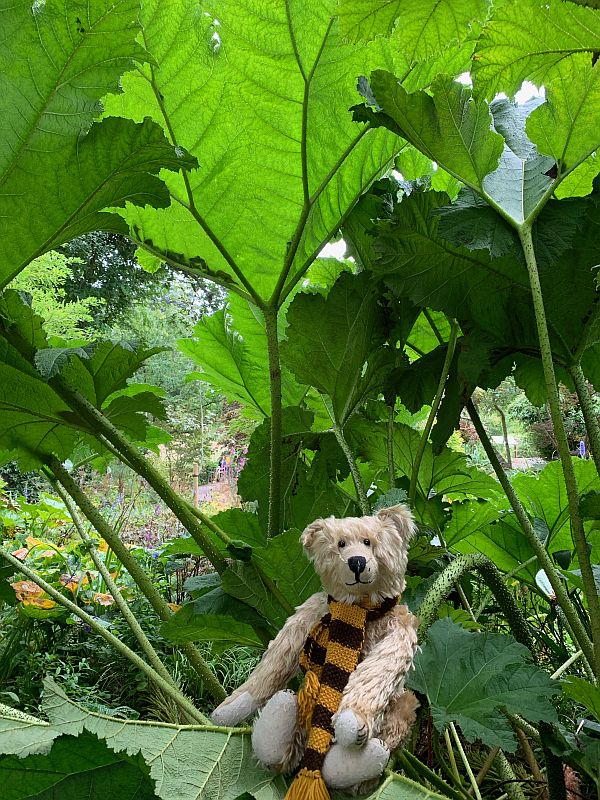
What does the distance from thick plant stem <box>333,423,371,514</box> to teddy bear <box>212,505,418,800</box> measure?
0.60ft

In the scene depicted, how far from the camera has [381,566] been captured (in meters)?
0.46

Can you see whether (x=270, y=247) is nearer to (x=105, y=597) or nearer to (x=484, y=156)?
(x=484, y=156)

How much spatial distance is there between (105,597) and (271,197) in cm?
196

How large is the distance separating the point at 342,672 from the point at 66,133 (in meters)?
0.53

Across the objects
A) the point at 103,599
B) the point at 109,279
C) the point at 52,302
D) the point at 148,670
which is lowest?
the point at 103,599

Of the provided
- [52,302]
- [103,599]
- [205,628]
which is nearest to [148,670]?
[205,628]

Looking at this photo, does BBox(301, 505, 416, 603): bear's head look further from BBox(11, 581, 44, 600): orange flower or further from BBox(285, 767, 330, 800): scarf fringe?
BBox(11, 581, 44, 600): orange flower

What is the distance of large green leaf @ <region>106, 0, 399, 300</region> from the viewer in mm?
672

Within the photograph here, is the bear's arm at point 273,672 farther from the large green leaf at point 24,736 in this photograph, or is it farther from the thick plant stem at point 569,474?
the thick plant stem at point 569,474

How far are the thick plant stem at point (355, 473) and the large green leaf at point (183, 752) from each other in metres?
0.27

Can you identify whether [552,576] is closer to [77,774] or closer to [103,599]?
[77,774]

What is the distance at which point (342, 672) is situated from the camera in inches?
16.6

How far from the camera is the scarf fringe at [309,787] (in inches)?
15.0

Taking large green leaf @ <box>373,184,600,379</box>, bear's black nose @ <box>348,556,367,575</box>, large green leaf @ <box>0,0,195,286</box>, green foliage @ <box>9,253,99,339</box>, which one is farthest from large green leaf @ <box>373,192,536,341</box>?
green foliage @ <box>9,253,99,339</box>
